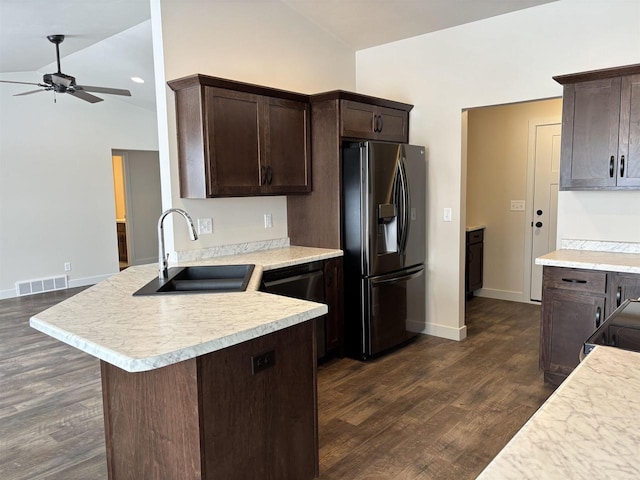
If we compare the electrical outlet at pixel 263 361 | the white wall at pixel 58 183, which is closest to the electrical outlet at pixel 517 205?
the electrical outlet at pixel 263 361

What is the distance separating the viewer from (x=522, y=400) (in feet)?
10.2

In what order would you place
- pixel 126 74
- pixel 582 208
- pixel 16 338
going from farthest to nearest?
pixel 126 74 → pixel 16 338 → pixel 582 208

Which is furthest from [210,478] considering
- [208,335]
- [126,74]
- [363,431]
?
[126,74]

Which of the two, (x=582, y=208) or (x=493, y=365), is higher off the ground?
(x=582, y=208)

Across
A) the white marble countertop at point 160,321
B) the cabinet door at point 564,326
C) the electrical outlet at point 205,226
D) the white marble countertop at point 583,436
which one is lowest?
the cabinet door at point 564,326

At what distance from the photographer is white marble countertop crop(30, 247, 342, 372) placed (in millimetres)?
1459

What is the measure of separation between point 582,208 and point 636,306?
2116 millimetres

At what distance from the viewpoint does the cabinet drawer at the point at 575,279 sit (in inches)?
119

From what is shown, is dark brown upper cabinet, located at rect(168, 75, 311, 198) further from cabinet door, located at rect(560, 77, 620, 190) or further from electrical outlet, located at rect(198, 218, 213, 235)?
cabinet door, located at rect(560, 77, 620, 190)

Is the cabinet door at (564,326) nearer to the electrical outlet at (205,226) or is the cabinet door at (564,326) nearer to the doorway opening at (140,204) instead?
the electrical outlet at (205,226)

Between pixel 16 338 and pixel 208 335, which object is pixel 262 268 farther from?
pixel 16 338

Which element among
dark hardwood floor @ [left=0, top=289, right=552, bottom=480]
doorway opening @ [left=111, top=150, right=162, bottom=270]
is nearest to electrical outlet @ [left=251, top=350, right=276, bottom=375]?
dark hardwood floor @ [left=0, top=289, right=552, bottom=480]

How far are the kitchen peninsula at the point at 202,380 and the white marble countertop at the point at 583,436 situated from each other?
99cm

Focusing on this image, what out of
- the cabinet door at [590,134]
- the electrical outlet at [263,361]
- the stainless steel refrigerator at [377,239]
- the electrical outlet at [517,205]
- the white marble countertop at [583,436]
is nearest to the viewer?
the white marble countertop at [583,436]
